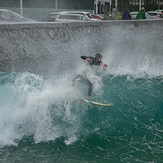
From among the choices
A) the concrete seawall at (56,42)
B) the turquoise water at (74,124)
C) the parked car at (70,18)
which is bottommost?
the turquoise water at (74,124)

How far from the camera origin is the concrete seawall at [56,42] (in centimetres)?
1153

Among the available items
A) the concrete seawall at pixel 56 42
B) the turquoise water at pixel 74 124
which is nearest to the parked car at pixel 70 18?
the concrete seawall at pixel 56 42

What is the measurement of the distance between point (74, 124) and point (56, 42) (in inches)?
265

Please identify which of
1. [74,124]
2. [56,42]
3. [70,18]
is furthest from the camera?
[70,18]

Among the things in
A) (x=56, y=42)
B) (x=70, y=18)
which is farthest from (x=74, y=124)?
(x=70, y=18)

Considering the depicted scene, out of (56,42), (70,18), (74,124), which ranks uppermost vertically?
(70,18)

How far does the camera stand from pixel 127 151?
6.65 m

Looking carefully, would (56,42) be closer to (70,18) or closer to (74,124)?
(74,124)

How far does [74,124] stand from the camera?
778 cm

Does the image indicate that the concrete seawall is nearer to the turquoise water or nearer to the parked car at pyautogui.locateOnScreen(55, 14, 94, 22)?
the turquoise water

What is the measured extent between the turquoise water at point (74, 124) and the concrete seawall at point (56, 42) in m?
1.30

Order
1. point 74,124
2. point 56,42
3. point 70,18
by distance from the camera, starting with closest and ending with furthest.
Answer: point 74,124 → point 56,42 → point 70,18

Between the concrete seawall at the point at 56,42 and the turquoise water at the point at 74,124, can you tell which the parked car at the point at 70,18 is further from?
the turquoise water at the point at 74,124

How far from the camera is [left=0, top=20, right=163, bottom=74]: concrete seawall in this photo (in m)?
11.5
